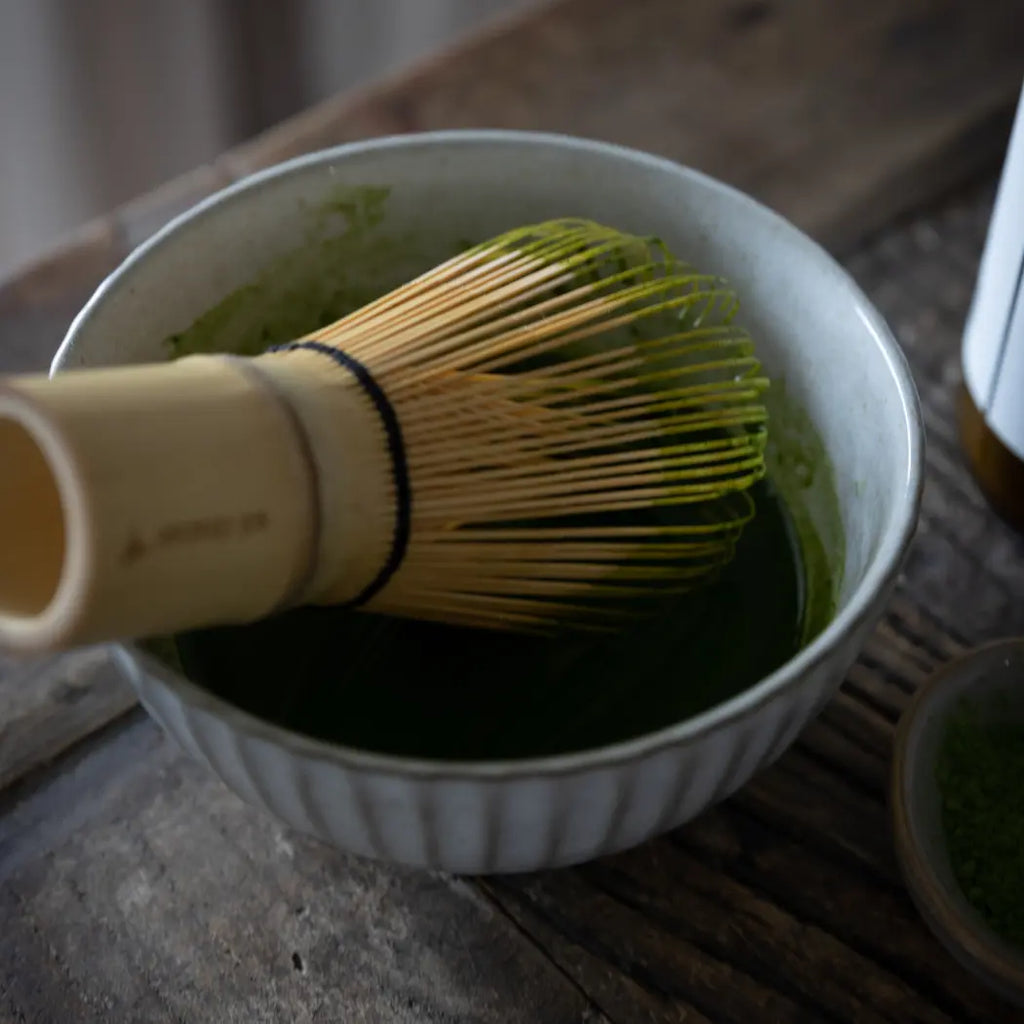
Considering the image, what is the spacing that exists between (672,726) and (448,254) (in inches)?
8.8

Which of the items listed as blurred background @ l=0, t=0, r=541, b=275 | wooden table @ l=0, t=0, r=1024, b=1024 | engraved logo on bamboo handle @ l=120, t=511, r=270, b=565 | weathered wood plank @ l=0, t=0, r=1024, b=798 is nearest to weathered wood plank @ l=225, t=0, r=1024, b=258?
weathered wood plank @ l=0, t=0, r=1024, b=798

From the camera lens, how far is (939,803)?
0.44 meters

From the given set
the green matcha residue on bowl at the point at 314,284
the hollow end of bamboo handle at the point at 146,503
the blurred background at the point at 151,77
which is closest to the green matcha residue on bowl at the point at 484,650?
the green matcha residue on bowl at the point at 314,284

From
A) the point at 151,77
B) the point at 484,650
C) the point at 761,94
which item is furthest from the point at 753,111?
the point at 151,77

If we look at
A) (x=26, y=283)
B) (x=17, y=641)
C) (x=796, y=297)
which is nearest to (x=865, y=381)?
(x=796, y=297)

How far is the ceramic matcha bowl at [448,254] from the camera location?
14.4 inches

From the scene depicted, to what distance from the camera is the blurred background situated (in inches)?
40.0

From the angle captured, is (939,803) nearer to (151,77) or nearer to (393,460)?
(393,460)

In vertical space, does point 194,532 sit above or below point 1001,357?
above

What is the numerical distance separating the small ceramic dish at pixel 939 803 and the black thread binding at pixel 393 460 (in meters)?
0.18

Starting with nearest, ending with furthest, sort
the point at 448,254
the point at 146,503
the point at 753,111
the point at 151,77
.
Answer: the point at 146,503, the point at 448,254, the point at 753,111, the point at 151,77

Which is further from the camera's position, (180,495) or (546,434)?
(546,434)

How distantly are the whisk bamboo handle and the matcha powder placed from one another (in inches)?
8.2

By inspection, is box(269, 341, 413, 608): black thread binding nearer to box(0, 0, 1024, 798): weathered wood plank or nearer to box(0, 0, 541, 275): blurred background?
box(0, 0, 1024, 798): weathered wood plank
